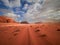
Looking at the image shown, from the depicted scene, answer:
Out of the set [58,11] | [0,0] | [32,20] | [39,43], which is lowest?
[39,43]

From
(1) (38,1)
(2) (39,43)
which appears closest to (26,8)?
A: (1) (38,1)

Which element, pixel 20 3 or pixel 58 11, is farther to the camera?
pixel 20 3

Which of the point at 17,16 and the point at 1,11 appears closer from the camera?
the point at 1,11

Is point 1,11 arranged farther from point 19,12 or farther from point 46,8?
point 46,8

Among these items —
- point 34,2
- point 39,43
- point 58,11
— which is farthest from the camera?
point 34,2

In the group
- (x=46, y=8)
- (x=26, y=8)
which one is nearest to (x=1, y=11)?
(x=26, y=8)

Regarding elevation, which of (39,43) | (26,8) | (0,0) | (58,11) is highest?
(0,0)

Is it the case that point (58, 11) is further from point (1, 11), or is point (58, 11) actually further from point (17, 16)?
point (1, 11)

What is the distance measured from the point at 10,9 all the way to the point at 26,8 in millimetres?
389

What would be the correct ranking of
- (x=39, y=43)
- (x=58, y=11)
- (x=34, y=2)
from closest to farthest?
(x=39, y=43) → (x=58, y=11) → (x=34, y=2)

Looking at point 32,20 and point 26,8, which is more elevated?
point 26,8

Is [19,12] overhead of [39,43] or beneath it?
overhead

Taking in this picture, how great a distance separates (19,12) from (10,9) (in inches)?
8.9

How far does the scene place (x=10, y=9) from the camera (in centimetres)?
229
